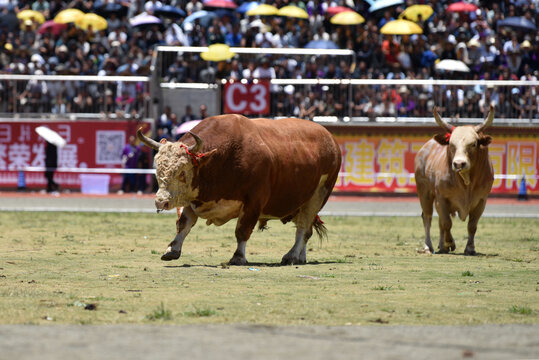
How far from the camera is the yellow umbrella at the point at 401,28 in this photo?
3320cm

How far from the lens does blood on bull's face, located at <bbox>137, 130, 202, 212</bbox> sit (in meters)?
14.1

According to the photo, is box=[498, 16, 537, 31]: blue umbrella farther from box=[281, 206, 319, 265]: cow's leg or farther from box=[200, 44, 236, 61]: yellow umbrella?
box=[281, 206, 319, 265]: cow's leg

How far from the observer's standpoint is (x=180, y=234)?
14695 mm

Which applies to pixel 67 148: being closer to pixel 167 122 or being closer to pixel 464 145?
pixel 167 122

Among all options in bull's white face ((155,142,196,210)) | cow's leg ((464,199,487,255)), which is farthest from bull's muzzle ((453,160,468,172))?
bull's white face ((155,142,196,210))

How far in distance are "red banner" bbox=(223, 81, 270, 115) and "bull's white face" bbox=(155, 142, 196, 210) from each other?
17.6 metres

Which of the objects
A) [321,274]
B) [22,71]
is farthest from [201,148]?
[22,71]

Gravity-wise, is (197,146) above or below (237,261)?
above

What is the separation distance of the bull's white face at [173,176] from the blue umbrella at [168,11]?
21531mm

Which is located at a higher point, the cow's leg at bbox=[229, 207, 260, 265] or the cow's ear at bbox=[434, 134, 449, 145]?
the cow's ear at bbox=[434, 134, 449, 145]

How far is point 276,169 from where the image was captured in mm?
15094

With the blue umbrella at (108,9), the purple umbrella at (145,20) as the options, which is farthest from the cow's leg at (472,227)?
the blue umbrella at (108,9)

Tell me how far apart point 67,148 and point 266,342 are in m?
25.5

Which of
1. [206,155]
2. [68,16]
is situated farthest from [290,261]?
[68,16]
